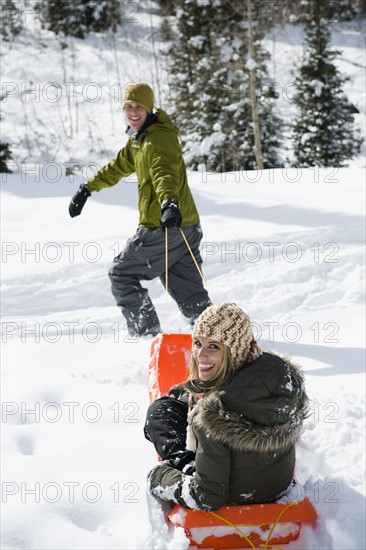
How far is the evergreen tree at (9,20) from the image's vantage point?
20703mm

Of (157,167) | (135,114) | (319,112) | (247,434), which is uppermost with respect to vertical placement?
(319,112)

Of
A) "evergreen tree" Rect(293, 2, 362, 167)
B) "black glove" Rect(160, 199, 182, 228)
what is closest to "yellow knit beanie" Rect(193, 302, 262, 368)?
"black glove" Rect(160, 199, 182, 228)

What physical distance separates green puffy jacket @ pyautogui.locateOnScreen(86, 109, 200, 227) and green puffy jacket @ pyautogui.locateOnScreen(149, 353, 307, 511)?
6.13 ft

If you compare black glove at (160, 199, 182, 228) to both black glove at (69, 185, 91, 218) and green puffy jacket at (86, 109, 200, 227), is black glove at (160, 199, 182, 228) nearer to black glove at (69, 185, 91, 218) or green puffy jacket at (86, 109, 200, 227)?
green puffy jacket at (86, 109, 200, 227)

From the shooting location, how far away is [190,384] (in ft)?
7.05

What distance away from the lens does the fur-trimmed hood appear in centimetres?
191

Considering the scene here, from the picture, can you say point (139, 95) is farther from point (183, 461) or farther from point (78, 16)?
point (78, 16)

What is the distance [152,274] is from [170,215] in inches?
26.5

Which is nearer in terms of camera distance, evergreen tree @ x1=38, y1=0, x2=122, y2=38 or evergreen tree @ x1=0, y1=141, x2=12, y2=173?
evergreen tree @ x1=0, y1=141, x2=12, y2=173

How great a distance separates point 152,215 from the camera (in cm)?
387

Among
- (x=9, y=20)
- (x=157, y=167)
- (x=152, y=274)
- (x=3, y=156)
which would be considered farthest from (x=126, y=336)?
(x=9, y=20)

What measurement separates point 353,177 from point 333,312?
3617mm

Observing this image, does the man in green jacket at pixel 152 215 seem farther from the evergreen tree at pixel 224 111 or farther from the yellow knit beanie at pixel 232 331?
the evergreen tree at pixel 224 111

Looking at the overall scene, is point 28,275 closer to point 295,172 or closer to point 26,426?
point 26,426
